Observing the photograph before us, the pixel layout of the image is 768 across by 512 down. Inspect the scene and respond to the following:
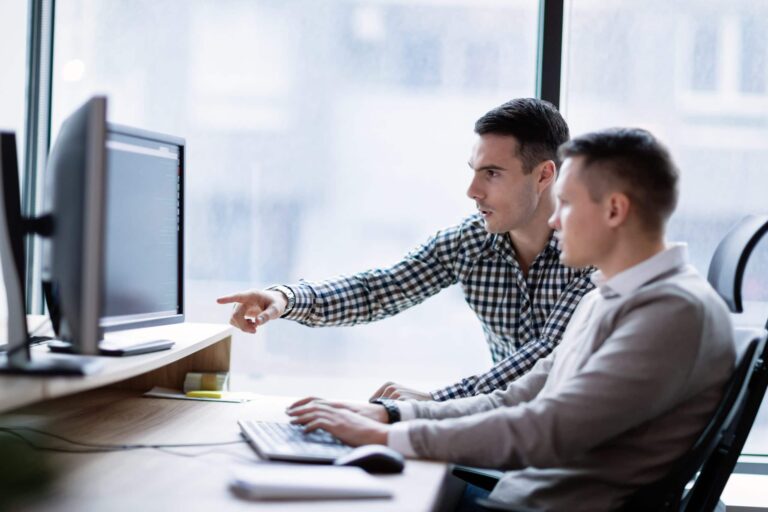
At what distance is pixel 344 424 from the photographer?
4.81ft

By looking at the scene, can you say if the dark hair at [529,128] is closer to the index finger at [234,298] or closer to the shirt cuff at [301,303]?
the shirt cuff at [301,303]

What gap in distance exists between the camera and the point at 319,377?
2721 millimetres

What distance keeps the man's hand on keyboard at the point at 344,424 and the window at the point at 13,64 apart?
1.51m

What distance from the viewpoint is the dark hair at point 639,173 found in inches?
57.5

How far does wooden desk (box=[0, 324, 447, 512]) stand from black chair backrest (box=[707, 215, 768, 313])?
59 centimetres

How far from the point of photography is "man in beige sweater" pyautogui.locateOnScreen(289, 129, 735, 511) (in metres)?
1.32

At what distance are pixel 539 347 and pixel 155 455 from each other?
98cm

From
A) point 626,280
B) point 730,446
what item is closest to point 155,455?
→ point 626,280

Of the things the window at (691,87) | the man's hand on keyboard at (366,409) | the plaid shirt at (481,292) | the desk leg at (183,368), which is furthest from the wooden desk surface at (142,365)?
the window at (691,87)

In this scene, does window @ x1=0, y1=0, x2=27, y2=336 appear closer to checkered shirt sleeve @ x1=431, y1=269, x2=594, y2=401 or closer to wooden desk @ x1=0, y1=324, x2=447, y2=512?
wooden desk @ x1=0, y1=324, x2=447, y2=512

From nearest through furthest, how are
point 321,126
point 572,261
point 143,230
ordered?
point 572,261
point 143,230
point 321,126

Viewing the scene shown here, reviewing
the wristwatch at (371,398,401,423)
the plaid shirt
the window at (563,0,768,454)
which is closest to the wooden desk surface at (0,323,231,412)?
the plaid shirt

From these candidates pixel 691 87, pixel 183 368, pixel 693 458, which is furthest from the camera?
pixel 691 87

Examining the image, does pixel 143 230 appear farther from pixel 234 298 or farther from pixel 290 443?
pixel 290 443
